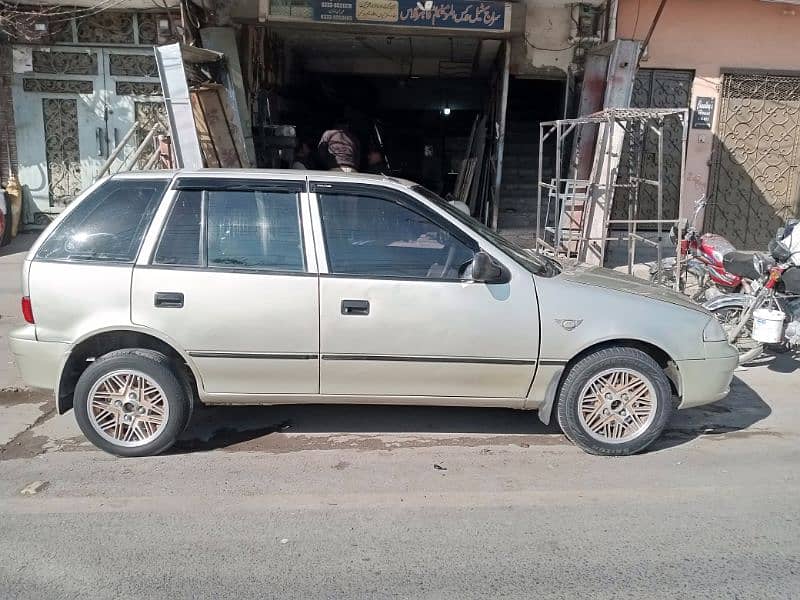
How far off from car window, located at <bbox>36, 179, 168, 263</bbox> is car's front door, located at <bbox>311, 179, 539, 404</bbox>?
1084 millimetres

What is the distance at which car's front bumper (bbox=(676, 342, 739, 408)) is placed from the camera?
4.29 metres

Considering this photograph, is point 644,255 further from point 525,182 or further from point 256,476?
point 256,476

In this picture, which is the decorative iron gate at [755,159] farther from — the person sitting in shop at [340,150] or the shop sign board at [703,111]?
the person sitting in shop at [340,150]

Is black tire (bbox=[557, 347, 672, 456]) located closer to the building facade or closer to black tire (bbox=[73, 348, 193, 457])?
black tire (bbox=[73, 348, 193, 457])

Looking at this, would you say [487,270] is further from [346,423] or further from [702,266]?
[702,266]

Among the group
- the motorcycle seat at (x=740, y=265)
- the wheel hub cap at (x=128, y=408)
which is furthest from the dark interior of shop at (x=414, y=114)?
the wheel hub cap at (x=128, y=408)

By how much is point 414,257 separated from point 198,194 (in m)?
1.45

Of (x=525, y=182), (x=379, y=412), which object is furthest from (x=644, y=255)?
(x=379, y=412)

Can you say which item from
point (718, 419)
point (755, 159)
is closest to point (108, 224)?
point (718, 419)

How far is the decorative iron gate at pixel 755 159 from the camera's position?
36.0 ft

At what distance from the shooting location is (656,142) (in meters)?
11.1

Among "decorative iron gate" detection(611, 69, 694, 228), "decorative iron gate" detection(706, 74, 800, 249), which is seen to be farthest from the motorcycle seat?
"decorative iron gate" detection(706, 74, 800, 249)

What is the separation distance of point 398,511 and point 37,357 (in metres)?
2.48

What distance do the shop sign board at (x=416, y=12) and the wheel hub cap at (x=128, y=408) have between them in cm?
731
